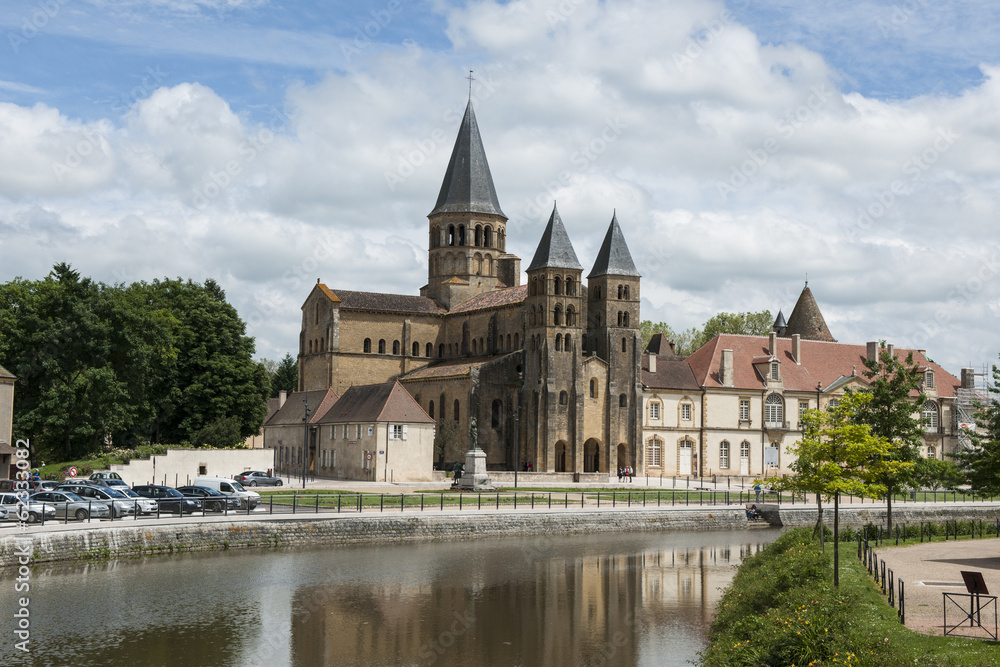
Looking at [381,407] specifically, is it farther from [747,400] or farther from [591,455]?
[747,400]

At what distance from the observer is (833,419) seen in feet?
86.0

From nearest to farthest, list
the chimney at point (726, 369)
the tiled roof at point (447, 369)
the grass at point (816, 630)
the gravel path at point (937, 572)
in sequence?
the grass at point (816, 630) < the gravel path at point (937, 572) < the tiled roof at point (447, 369) < the chimney at point (726, 369)

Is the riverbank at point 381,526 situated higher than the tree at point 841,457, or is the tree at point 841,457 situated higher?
the tree at point 841,457

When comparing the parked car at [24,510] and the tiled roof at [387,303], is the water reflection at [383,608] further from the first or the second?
the tiled roof at [387,303]

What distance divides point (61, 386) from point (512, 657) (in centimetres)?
4720

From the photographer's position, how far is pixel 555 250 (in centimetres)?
7775

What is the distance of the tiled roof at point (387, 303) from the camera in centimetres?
8806

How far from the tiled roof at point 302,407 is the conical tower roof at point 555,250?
1789cm

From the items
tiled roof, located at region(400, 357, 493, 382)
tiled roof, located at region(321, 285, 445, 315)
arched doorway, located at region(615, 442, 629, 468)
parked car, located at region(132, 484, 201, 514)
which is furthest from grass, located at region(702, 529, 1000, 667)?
tiled roof, located at region(321, 285, 445, 315)

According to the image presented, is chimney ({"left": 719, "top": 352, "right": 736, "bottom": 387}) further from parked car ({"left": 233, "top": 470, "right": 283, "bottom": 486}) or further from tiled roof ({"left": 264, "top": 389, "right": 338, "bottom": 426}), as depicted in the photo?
parked car ({"left": 233, "top": 470, "right": 283, "bottom": 486})

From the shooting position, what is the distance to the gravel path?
67.1 feet

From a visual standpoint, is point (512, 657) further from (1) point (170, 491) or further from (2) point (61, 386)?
(2) point (61, 386)

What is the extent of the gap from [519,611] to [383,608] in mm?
3456

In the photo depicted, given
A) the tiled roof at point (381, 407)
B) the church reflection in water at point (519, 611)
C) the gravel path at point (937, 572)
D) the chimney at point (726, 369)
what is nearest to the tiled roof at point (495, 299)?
the tiled roof at point (381, 407)
